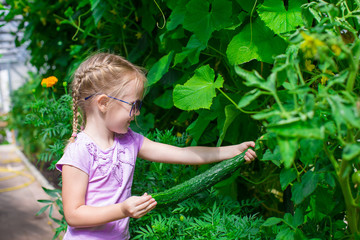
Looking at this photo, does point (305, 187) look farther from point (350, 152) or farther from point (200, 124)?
point (200, 124)

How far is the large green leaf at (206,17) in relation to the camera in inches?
45.8

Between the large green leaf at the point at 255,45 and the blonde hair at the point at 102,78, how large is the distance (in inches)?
13.5

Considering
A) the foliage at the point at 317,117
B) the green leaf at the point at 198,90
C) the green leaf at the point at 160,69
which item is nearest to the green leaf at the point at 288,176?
the foliage at the point at 317,117

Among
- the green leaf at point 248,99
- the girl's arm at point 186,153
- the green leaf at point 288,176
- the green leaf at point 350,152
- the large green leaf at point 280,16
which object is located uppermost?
the large green leaf at point 280,16

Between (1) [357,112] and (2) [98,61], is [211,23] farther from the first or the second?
(1) [357,112]

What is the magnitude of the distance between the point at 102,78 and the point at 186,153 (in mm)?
382

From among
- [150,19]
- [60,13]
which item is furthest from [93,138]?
[60,13]

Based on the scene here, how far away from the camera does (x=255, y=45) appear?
1.09 metres

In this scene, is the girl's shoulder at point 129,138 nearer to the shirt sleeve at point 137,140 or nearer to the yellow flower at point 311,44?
the shirt sleeve at point 137,140

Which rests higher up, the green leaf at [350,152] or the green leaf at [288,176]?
the green leaf at [350,152]

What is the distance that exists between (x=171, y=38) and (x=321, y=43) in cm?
98

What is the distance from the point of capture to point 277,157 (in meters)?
0.83

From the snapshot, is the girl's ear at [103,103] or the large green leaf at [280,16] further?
the girl's ear at [103,103]

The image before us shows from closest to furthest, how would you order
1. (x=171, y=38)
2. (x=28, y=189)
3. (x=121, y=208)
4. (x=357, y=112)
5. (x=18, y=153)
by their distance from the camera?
(x=357, y=112)
(x=121, y=208)
(x=171, y=38)
(x=28, y=189)
(x=18, y=153)
